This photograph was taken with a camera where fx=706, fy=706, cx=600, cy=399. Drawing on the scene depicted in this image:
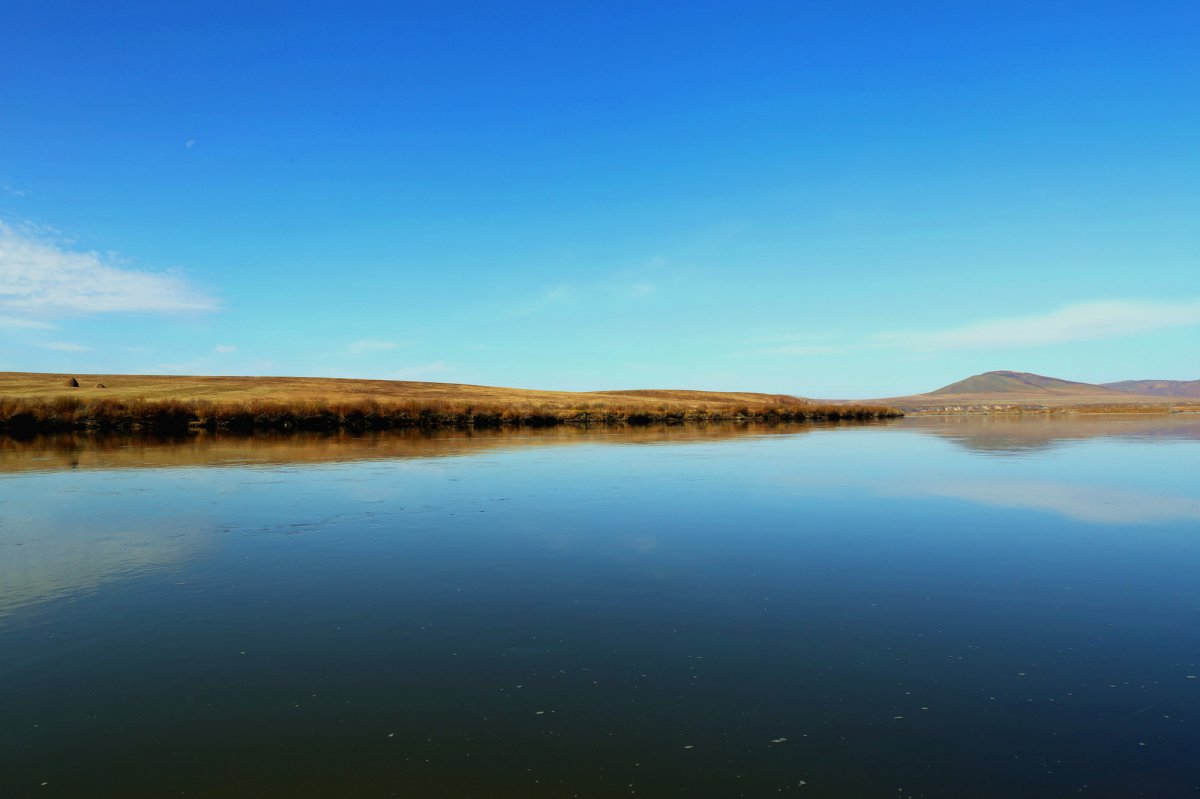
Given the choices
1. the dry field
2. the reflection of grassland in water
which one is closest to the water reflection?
the reflection of grassland in water

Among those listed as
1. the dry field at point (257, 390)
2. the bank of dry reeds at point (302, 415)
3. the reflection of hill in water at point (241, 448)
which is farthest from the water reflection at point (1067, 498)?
the dry field at point (257, 390)

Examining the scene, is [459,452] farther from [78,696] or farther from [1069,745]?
[1069,745]

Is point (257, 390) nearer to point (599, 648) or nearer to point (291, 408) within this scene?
point (291, 408)

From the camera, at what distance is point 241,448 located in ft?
97.7

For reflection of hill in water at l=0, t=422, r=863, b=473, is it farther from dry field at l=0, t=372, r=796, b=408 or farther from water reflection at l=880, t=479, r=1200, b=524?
water reflection at l=880, t=479, r=1200, b=524

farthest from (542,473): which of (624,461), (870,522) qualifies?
(870,522)

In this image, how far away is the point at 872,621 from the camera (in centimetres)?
755

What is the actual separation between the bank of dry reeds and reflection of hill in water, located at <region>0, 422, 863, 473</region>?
17.6 feet

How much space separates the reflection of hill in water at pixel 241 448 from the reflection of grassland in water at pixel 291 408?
574cm

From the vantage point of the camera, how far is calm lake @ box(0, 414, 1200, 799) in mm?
4680

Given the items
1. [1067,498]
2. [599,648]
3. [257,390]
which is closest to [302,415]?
[257,390]

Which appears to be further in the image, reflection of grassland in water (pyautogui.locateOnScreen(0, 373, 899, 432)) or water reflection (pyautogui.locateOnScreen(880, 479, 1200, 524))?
reflection of grassland in water (pyautogui.locateOnScreen(0, 373, 899, 432))

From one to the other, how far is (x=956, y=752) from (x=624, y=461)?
66.2 ft

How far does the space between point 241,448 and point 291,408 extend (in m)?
18.0
